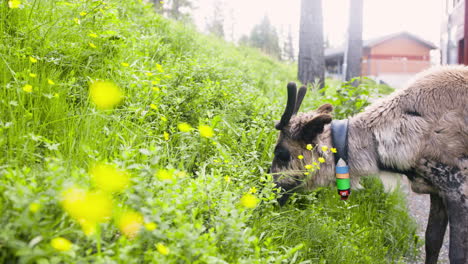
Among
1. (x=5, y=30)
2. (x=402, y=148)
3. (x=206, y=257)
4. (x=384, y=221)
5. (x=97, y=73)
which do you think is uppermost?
(x=5, y=30)

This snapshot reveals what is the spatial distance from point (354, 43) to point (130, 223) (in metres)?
12.0

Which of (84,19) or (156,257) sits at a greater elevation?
(84,19)

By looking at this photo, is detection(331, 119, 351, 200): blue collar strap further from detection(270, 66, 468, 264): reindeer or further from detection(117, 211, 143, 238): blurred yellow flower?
detection(117, 211, 143, 238): blurred yellow flower

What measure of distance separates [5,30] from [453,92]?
13.5 feet

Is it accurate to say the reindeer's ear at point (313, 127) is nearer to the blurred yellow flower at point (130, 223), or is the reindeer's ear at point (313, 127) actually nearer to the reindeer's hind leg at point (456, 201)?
the reindeer's hind leg at point (456, 201)

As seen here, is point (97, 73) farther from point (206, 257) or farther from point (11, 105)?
point (206, 257)

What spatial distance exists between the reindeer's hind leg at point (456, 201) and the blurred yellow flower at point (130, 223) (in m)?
2.60

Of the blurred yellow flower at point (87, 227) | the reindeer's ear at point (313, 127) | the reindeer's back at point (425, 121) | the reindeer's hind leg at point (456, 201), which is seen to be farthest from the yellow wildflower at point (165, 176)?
the reindeer's hind leg at point (456, 201)

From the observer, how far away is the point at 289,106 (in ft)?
11.7

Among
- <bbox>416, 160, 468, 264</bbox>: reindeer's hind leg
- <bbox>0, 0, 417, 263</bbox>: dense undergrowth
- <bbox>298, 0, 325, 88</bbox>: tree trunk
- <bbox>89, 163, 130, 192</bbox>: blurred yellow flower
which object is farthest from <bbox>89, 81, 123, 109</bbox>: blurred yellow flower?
<bbox>298, 0, 325, 88</bbox>: tree trunk

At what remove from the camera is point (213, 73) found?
16.8 ft

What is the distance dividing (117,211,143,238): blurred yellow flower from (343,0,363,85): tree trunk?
37.4ft

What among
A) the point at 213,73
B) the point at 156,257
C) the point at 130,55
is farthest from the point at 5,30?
the point at 156,257

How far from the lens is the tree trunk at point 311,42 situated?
987 centimetres
